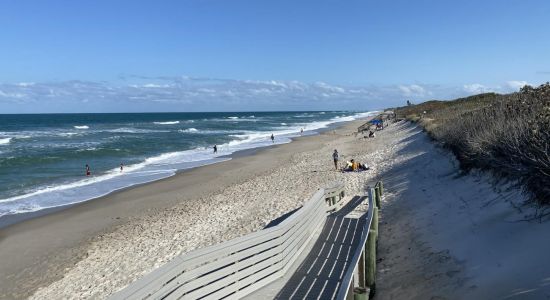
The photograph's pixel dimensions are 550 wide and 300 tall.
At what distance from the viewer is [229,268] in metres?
5.54

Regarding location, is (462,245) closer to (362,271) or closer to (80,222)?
(362,271)

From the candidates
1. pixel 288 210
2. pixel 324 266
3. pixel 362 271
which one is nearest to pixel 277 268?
pixel 324 266

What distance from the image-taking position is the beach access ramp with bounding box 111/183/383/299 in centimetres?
483

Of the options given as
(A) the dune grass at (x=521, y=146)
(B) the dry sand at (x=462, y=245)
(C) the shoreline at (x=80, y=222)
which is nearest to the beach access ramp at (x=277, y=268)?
(B) the dry sand at (x=462, y=245)

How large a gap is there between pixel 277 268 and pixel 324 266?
80cm

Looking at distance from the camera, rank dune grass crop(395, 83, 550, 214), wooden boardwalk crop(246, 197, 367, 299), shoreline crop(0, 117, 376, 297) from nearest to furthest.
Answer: wooden boardwalk crop(246, 197, 367, 299) < dune grass crop(395, 83, 550, 214) < shoreline crop(0, 117, 376, 297)

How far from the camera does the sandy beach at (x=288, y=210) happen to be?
6.72 metres

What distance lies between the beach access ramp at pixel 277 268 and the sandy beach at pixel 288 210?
3.00 ft

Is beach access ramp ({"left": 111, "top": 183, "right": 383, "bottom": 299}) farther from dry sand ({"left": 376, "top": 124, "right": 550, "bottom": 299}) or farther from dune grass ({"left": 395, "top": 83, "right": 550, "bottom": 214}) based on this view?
dune grass ({"left": 395, "top": 83, "right": 550, "bottom": 214})

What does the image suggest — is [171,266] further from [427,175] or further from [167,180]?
[167,180]

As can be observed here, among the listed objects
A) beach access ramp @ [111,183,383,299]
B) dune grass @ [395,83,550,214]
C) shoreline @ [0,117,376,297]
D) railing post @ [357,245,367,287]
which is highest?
dune grass @ [395,83,550,214]

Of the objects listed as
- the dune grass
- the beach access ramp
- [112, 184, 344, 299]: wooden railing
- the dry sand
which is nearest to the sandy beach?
the dry sand

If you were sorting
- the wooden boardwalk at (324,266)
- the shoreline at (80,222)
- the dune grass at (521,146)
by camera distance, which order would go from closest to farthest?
the wooden boardwalk at (324,266), the dune grass at (521,146), the shoreline at (80,222)

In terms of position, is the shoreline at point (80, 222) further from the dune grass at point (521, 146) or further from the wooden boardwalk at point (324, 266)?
the dune grass at point (521, 146)
